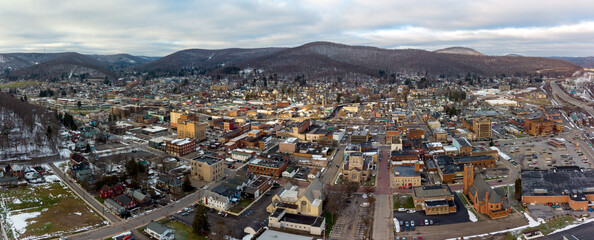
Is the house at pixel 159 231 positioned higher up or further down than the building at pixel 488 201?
further down

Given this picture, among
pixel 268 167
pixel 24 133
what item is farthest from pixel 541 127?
pixel 24 133

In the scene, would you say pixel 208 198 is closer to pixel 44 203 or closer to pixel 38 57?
pixel 44 203

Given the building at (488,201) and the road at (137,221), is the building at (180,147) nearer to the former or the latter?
the road at (137,221)

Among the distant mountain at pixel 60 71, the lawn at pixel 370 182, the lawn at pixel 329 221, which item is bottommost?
the lawn at pixel 329 221

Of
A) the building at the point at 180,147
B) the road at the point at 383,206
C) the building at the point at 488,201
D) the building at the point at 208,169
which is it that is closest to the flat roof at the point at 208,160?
the building at the point at 208,169

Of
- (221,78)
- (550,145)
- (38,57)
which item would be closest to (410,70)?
(221,78)
